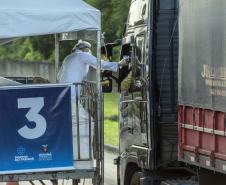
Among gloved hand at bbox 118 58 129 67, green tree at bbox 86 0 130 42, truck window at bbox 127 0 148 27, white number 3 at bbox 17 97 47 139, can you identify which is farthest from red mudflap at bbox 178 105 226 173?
green tree at bbox 86 0 130 42

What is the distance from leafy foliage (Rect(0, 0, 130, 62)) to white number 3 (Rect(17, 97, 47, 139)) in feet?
50.2

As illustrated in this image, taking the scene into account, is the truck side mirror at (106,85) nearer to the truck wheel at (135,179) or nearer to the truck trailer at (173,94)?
the truck trailer at (173,94)

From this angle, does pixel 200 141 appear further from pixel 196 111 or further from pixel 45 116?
pixel 45 116

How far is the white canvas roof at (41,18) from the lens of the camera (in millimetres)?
9016

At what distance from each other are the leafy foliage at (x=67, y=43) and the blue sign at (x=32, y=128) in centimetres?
1520

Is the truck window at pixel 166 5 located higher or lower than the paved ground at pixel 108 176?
higher

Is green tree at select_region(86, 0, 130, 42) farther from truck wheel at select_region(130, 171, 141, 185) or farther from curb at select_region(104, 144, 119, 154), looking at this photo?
truck wheel at select_region(130, 171, 141, 185)

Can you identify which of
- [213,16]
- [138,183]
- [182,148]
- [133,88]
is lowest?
[138,183]

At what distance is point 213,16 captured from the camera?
693 cm

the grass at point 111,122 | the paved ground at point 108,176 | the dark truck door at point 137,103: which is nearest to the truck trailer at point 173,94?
the dark truck door at point 137,103

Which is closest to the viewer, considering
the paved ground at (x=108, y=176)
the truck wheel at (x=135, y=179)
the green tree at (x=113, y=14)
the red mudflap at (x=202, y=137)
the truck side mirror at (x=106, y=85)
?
the red mudflap at (x=202, y=137)

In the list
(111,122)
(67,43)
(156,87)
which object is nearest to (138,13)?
(156,87)

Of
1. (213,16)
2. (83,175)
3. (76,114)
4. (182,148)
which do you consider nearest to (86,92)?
(76,114)

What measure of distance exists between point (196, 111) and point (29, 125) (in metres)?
2.71
